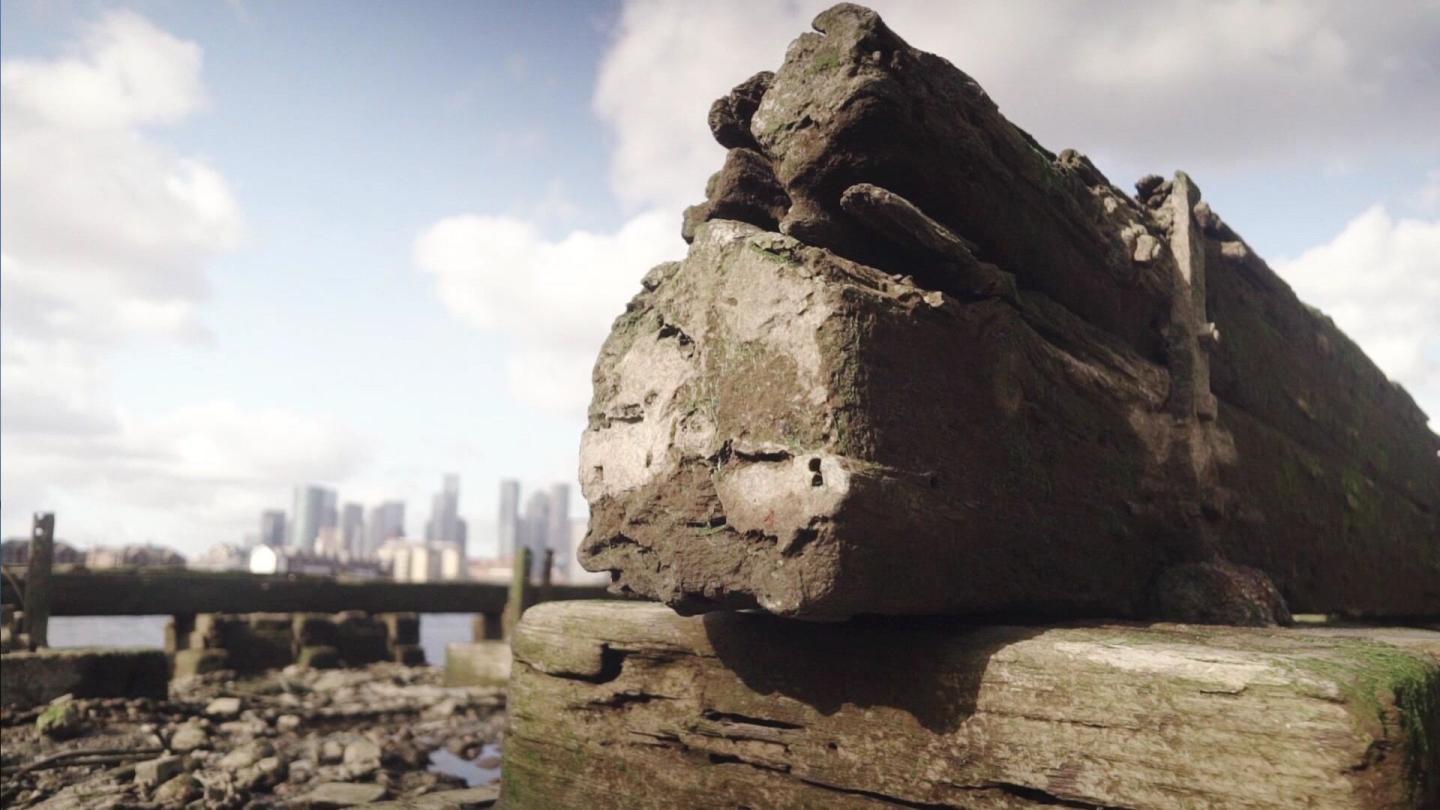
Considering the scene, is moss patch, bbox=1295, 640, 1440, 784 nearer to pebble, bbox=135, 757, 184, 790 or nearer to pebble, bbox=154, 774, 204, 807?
pebble, bbox=154, 774, 204, 807

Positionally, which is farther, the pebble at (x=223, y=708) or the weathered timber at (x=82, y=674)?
the pebble at (x=223, y=708)

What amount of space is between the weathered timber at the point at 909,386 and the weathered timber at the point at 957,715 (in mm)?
261

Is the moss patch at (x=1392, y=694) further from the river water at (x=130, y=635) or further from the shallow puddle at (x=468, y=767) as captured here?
the river water at (x=130, y=635)

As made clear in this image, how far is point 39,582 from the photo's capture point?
8305mm

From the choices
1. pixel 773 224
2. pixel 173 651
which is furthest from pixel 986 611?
pixel 173 651

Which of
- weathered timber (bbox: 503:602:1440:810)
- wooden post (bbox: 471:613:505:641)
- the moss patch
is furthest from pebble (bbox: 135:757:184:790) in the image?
wooden post (bbox: 471:613:505:641)

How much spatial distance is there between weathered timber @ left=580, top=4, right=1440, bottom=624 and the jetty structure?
1 centimetres

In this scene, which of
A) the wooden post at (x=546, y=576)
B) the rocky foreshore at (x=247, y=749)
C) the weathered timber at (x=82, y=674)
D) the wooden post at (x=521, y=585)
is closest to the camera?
the rocky foreshore at (x=247, y=749)

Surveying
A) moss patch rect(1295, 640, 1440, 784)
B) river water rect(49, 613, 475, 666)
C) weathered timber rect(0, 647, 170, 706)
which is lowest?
river water rect(49, 613, 475, 666)

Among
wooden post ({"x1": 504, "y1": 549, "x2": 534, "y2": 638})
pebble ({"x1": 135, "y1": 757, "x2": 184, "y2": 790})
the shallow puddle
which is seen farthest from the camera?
wooden post ({"x1": 504, "y1": 549, "x2": 534, "y2": 638})

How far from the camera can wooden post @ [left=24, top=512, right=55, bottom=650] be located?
8.20 meters

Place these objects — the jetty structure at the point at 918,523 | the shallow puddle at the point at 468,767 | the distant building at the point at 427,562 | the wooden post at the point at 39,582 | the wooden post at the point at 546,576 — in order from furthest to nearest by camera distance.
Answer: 1. the distant building at the point at 427,562
2. the wooden post at the point at 546,576
3. the wooden post at the point at 39,582
4. the shallow puddle at the point at 468,767
5. the jetty structure at the point at 918,523

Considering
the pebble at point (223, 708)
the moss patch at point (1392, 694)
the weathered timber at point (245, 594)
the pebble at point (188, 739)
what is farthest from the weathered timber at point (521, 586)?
the moss patch at point (1392, 694)

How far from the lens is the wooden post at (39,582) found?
8.20 metres
